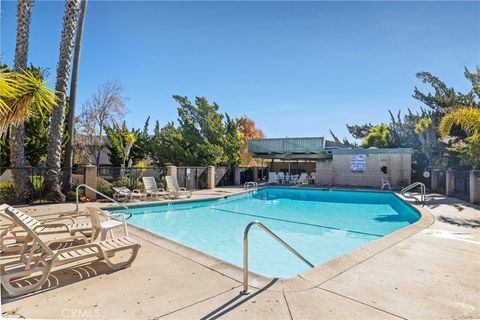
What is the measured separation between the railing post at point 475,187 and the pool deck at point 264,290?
8713mm

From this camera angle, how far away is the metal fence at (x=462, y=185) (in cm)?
1448

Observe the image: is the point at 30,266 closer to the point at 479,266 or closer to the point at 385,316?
the point at 385,316

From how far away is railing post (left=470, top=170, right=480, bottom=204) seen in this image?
496 inches

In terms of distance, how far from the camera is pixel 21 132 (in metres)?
12.1

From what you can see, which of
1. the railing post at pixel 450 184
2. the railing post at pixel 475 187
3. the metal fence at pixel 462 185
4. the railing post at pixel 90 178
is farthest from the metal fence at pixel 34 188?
the railing post at pixel 450 184

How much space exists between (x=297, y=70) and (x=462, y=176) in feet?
32.5

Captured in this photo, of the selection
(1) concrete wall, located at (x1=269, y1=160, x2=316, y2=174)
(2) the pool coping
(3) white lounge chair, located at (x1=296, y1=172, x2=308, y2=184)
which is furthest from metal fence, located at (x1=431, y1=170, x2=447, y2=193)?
(2) the pool coping

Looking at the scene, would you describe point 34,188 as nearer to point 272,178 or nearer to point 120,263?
point 120,263

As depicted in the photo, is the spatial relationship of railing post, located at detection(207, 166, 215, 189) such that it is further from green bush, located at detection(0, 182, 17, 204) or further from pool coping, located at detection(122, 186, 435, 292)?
pool coping, located at detection(122, 186, 435, 292)

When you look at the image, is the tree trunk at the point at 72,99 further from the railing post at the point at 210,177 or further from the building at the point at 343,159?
the building at the point at 343,159

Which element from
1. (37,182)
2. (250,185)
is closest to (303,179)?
(250,185)

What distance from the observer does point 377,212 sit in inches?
549

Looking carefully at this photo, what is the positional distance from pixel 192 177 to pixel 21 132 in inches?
393

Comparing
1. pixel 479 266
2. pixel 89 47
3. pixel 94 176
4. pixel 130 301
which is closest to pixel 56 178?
pixel 94 176
